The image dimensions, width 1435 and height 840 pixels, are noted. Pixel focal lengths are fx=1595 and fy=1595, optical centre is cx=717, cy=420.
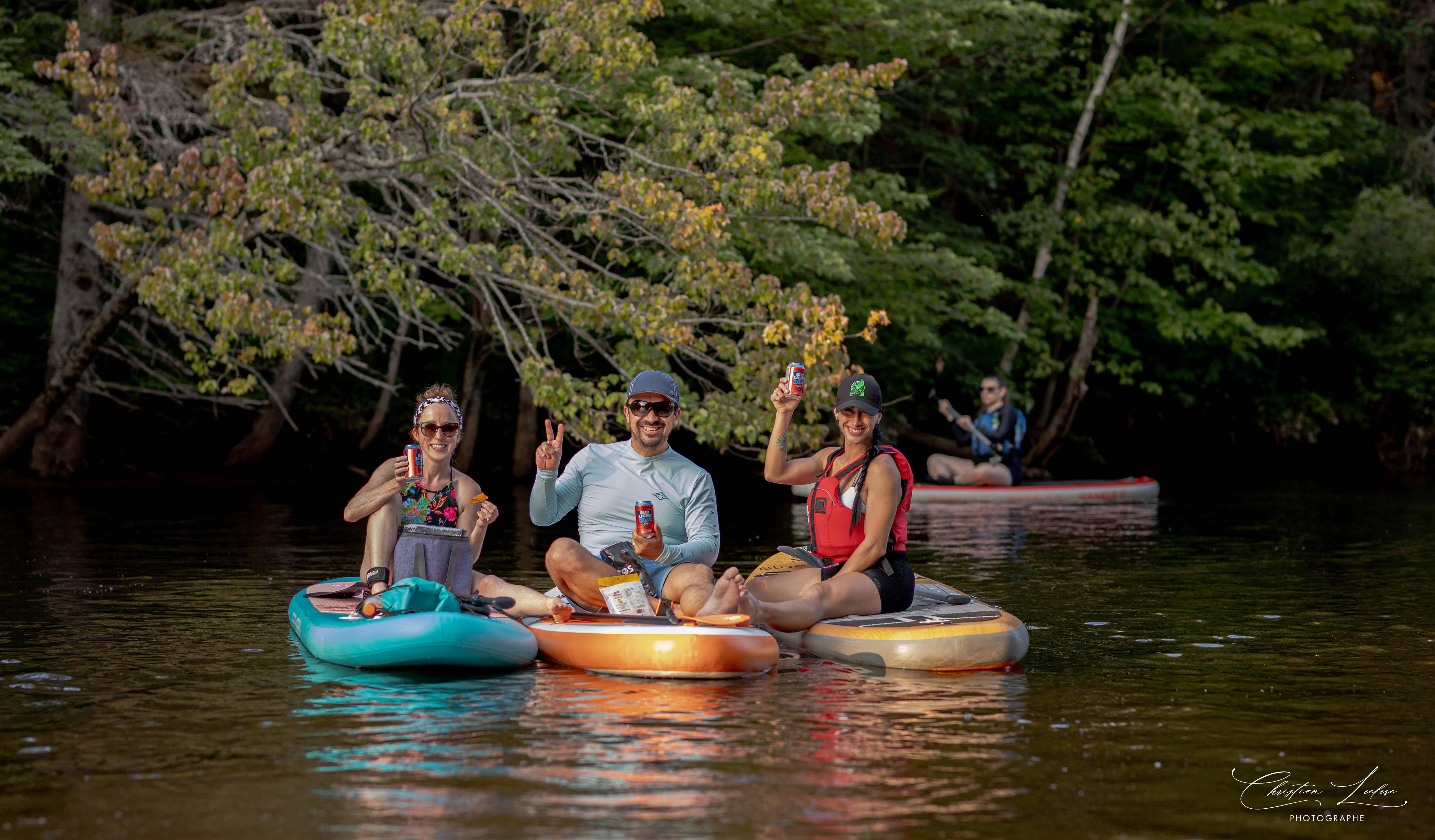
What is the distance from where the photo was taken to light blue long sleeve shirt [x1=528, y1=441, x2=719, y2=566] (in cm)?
814

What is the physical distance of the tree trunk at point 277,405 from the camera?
2139cm

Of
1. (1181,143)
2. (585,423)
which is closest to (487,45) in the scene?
(585,423)

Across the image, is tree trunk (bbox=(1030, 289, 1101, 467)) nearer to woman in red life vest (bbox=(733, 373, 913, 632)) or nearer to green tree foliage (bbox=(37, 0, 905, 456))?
green tree foliage (bbox=(37, 0, 905, 456))

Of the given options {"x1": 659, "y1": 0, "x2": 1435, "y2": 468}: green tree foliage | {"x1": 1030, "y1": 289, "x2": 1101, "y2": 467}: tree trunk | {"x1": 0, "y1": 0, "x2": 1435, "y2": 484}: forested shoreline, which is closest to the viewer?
{"x1": 0, "y1": 0, "x2": 1435, "y2": 484}: forested shoreline

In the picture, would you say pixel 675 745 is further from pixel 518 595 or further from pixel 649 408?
pixel 518 595

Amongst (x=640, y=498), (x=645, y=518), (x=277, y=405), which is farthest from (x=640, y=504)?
(x=277, y=405)

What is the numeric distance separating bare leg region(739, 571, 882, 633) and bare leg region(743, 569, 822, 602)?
198 millimetres

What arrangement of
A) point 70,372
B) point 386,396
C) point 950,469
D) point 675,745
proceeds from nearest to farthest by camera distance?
point 675,745 < point 70,372 < point 950,469 < point 386,396

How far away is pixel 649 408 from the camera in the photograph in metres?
8.10

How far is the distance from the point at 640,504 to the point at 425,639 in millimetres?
1259

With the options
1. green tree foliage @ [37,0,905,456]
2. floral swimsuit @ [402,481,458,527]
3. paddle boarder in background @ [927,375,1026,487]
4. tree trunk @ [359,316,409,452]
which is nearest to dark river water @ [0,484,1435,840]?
floral swimsuit @ [402,481,458,527]

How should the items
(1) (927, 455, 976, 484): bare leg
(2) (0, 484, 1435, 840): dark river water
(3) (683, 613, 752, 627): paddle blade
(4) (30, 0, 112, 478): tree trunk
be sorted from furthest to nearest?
(1) (927, 455, 976, 484): bare leg
(4) (30, 0, 112, 478): tree trunk
(3) (683, 613, 752, 627): paddle blade
(2) (0, 484, 1435, 840): dark river water

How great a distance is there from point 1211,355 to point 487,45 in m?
19.7

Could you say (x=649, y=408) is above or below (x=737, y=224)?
below
